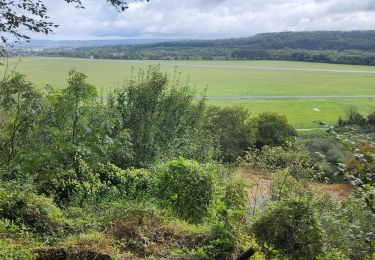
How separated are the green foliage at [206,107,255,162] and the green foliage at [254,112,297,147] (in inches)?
89.0

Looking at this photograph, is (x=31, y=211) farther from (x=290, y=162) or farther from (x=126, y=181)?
(x=290, y=162)


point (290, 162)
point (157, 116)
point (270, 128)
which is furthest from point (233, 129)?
point (290, 162)

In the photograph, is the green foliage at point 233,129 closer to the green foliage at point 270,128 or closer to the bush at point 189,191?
the green foliage at point 270,128

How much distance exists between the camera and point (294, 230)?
246 inches

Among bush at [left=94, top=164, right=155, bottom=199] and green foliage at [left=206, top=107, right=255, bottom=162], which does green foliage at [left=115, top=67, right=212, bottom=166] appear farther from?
green foliage at [left=206, top=107, right=255, bottom=162]

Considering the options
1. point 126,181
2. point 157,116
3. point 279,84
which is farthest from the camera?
point 279,84

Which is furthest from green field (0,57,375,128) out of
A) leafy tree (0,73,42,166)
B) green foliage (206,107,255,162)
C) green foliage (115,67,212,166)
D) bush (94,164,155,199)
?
bush (94,164,155,199)

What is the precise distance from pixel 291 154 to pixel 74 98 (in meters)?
9.08

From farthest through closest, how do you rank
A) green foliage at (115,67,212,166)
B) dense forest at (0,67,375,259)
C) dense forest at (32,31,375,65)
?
dense forest at (32,31,375,65)
green foliage at (115,67,212,166)
dense forest at (0,67,375,259)

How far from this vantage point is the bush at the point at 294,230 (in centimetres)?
621

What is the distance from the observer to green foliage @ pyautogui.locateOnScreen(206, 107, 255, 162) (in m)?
36.3

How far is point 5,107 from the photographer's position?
1046 centimetres

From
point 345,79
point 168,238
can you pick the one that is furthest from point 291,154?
point 345,79

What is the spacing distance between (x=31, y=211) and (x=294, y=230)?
405cm
